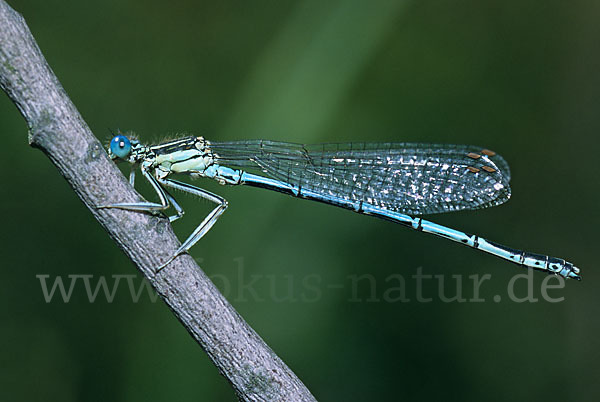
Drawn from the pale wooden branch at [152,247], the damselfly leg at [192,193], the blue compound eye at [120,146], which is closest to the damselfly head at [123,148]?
the blue compound eye at [120,146]

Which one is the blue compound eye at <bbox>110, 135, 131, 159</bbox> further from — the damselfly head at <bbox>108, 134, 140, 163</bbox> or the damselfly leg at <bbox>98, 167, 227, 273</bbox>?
the damselfly leg at <bbox>98, 167, 227, 273</bbox>

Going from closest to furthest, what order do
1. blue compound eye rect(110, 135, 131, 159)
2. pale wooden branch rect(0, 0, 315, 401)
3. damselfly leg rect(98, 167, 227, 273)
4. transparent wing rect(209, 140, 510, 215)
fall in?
1. pale wooden branch rect(0, 0, 315, 401)
2. damselfly leg rect(98, 167, 227, 273)
3. blue compound eye rect(110, 135, 131, 159)
4. transparent wing rect(209, 140, 510, 215)

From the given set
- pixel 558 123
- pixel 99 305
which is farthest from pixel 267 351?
pixel 558 123

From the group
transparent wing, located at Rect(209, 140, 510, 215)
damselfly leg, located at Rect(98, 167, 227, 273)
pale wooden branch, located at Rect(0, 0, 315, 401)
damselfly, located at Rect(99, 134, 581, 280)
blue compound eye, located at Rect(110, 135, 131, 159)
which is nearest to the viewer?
pale wooden branch, located at Rect(0, 0, 315, 401)

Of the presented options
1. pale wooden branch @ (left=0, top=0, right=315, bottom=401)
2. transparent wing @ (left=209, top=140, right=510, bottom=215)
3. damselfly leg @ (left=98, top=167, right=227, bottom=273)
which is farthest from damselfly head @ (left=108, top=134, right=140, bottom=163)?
pale wooden branch @ (left=0, top=0, right=315, bottom=401)

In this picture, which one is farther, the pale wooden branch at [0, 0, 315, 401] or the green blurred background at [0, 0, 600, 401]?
the green blurred background at [0, 0, 600, 401]

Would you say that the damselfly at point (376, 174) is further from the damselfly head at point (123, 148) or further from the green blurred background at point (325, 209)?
the green blurred background at point (325, 209)
